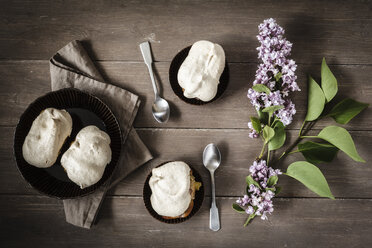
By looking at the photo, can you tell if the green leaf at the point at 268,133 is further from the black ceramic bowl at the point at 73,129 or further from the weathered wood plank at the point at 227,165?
the black ceramic bowl at the point at 73,129

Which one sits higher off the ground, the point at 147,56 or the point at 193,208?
the point at 147,56

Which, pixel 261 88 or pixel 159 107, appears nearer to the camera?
pixel 261 88

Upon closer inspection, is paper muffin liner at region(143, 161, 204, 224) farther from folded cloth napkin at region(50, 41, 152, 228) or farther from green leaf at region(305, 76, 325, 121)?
green leaf at region(305, 76, 325, 121)

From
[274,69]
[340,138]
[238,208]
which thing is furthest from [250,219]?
[274,69]

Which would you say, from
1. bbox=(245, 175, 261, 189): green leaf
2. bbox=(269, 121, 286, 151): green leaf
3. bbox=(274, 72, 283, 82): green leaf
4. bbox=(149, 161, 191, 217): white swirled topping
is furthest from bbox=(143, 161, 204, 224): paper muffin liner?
bbox=(274, 72, 283, 82): green leaf

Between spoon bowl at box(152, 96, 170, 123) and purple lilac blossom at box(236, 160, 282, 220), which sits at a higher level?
spoon bowl at box(152, 96, 170, 123)

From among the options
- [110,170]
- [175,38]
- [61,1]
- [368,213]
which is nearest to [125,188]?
[110,170]

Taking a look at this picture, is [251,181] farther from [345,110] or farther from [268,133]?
[345,110]
